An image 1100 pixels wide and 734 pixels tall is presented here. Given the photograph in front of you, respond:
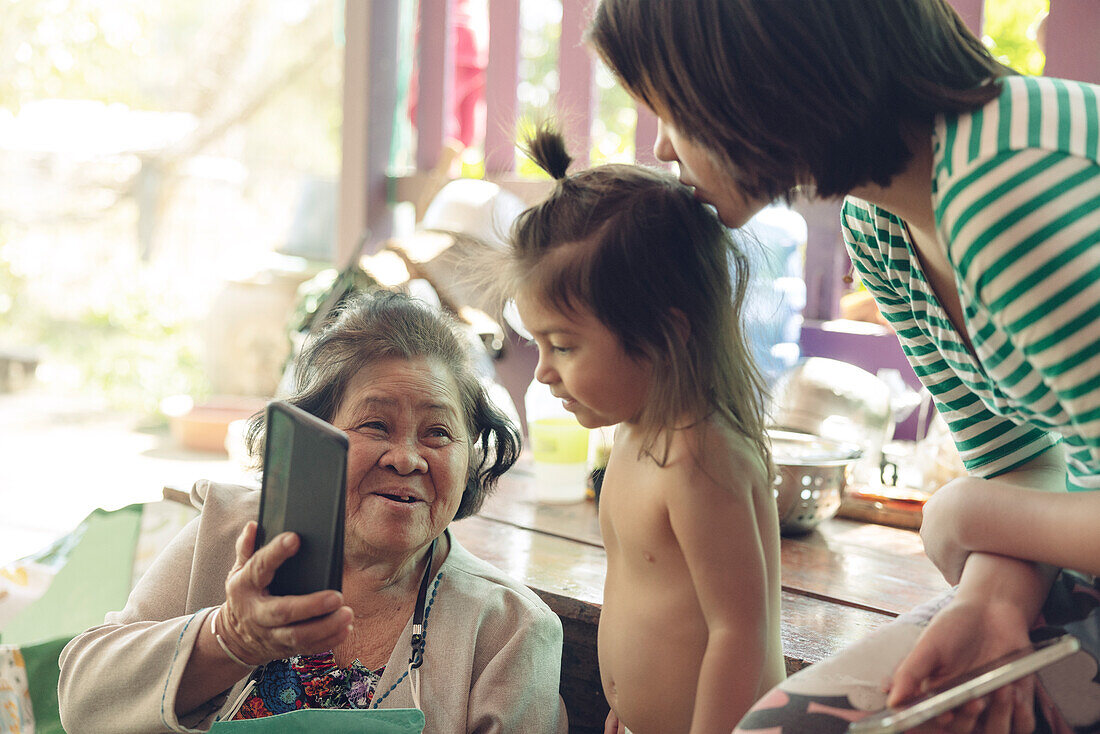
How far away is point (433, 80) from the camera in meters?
3.35

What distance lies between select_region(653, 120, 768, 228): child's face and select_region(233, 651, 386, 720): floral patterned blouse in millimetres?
703

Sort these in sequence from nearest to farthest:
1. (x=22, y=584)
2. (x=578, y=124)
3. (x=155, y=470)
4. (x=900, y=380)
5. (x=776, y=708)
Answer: (x=776, y=708) → (x=22, y=584) → (x=900, y=380) → (x=578, y=124) → (x=155, y=470)

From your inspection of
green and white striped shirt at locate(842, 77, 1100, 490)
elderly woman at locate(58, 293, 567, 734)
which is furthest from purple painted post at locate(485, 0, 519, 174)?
green and white striped shirt at locate(842, 77, 1100, 490)

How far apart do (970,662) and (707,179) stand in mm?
520

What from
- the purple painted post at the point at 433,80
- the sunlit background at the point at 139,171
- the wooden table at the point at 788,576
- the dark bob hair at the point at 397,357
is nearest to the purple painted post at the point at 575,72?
the purple painted post at the point at 433,80

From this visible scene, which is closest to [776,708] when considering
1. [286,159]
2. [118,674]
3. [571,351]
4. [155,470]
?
[571,351]

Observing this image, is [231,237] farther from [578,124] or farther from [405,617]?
[405,617]

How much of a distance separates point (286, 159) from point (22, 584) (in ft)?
17.8

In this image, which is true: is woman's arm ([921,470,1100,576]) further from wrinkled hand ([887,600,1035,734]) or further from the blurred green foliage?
the blurred green foliage

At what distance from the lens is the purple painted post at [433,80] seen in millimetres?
3303

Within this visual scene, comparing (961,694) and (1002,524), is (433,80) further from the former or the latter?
(961,694)

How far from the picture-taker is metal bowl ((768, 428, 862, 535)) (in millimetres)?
1671

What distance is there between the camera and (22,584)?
68.2 inches

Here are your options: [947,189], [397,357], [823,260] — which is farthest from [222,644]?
[823,260]
